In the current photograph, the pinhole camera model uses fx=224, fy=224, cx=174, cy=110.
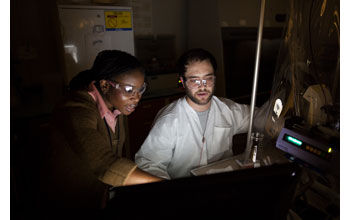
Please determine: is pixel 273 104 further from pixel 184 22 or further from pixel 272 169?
pixel 184 22

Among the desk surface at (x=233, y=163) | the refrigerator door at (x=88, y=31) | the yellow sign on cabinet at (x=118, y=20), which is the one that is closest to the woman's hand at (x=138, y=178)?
the desk surface at (x=233, y=163)

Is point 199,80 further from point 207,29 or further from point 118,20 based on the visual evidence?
point 207,29

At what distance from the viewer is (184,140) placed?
155 cm

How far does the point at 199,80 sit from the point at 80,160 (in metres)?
0.90

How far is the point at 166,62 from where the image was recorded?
3.79m

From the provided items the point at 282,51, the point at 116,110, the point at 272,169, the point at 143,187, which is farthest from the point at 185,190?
the point at 282,51

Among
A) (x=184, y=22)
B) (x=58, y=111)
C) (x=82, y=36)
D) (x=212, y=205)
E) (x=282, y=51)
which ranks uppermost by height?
(x=184, y=22)

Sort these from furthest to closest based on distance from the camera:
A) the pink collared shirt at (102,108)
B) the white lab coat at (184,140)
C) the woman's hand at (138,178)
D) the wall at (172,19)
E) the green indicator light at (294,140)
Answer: the wall at (172,19)
the white lab coat at (184,140)
the pink collared shirt at (102,108)
the green indicator light at (294,140)
the woman's hand at (138,178)

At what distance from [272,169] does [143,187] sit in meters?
0.33

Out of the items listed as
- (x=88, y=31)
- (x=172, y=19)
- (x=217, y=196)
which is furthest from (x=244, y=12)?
(x=217, y=196)

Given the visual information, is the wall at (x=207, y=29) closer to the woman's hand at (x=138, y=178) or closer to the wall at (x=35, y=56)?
the wall at (x=35, y=56)

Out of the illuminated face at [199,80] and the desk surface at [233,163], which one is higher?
the illuminated face at [199,80]

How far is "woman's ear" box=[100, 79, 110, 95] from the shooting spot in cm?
117

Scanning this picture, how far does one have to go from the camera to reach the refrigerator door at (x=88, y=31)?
96.7 inches
